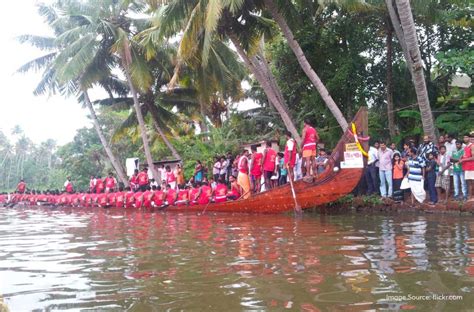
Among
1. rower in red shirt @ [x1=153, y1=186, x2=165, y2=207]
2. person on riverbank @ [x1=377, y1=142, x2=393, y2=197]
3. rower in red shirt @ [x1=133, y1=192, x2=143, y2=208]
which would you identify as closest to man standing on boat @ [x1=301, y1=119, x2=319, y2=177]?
person on riverbank @ [x1=377, y1=142, x2=393, y2=197]

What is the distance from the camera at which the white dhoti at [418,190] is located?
10836mm

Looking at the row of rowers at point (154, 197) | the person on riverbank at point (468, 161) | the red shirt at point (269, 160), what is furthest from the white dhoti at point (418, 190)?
the row of rowers at point (154, 197)

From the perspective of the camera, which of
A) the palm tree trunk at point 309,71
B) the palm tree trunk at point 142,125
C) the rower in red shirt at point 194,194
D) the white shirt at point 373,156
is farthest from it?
the palm tree trunk at point 142,125

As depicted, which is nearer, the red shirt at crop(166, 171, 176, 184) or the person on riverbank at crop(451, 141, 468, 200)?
the person on riverbank at crop(451, 141, 468, 200)

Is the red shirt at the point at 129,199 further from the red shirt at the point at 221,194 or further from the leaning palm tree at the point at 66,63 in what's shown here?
the leaning palm tree at the point at 66,63

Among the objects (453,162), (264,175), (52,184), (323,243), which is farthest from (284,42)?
(52,184)

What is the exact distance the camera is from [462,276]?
14.9 feet

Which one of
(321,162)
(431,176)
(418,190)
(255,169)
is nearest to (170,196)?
(255,169)

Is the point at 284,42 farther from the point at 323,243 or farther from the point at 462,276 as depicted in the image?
the point at 462,276

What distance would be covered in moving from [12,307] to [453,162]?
9.61 metres

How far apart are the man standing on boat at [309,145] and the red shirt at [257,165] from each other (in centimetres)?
199

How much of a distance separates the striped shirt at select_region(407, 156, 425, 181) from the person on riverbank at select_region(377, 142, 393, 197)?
78 centimetres

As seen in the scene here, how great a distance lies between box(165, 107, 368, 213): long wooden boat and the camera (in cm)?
1065

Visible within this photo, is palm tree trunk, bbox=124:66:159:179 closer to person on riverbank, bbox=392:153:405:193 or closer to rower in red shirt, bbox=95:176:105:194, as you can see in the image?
rower in red shirt, bbox=95:176:105:194
